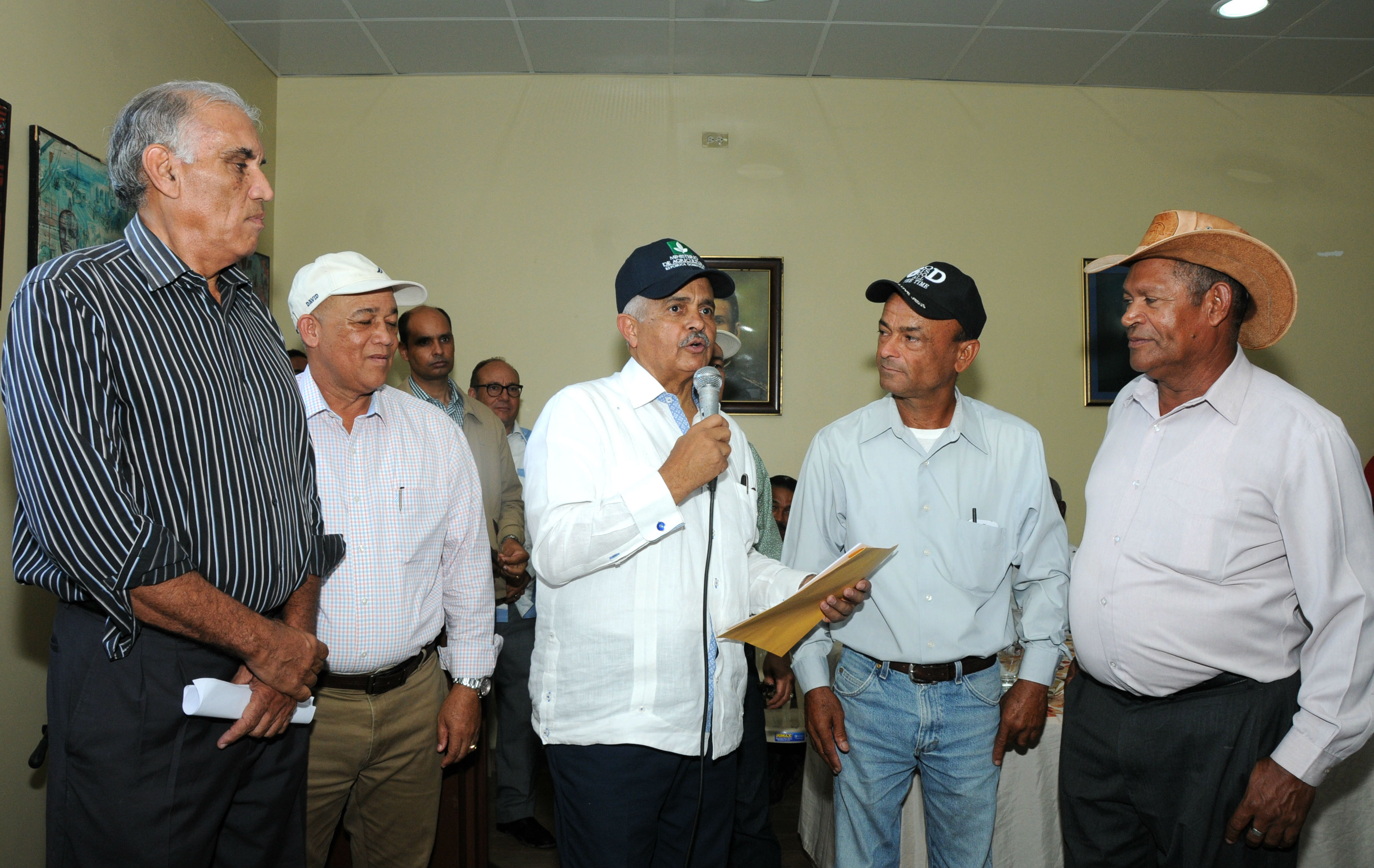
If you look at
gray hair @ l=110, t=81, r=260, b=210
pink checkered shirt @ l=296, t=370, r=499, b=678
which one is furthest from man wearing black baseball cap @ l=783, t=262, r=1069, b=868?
gray hair @ l=110, t=81, r=260, b=210

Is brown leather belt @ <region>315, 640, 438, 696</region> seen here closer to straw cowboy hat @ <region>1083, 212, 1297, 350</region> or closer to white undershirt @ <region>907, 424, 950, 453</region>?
white undershirt @ <region>907, 424, 950, 453</region>

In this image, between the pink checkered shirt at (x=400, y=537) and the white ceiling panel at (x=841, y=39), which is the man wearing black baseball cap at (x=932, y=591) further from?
the white ceiling panel at (x=841, y=39)

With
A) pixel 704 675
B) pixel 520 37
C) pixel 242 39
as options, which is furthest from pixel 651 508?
pixel 242 39

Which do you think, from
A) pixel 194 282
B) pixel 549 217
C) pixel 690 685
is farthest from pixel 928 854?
pixel 549 217

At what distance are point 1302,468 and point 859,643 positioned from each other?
1015 mm

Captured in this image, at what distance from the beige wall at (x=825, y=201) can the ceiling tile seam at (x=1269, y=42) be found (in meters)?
0.22

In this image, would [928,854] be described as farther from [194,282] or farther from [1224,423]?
[194,282]

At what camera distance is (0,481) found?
2775 millimetres

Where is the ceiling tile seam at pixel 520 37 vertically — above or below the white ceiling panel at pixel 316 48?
above

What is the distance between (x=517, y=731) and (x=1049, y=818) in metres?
1.99

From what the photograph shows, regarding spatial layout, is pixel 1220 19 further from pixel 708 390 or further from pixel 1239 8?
pixel 708 390

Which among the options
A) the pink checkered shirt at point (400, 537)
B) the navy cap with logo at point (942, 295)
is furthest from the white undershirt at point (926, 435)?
the pink checkered shirt at point (400, 537)

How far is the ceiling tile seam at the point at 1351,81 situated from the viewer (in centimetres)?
465

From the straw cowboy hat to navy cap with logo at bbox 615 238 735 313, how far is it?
1024 millimetres
